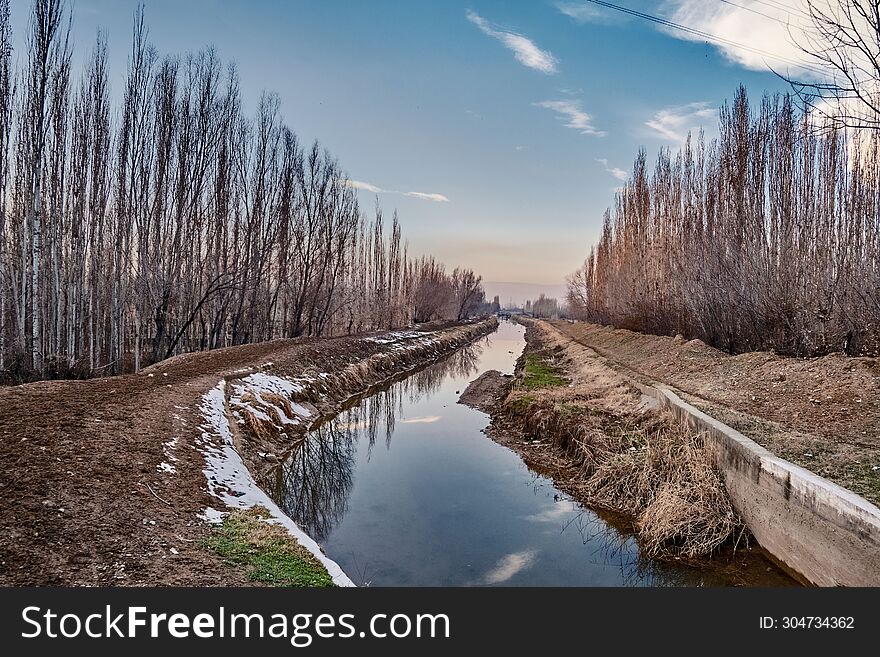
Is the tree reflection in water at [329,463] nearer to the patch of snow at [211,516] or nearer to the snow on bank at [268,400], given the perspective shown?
the snow on bank at [268,400]

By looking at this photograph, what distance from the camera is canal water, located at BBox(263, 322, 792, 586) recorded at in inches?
229

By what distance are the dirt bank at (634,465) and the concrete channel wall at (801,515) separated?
0.26 metres

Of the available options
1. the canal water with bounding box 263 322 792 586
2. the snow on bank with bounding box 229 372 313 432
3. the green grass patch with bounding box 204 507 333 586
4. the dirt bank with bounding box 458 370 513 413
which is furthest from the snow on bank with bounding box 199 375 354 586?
the dirt bank with bounding box 458 370 513 413

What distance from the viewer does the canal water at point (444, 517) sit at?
5820 mm

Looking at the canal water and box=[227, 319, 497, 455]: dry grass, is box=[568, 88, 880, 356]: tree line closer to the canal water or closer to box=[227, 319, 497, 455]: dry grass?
the canal water

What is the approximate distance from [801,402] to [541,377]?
30.6 feet

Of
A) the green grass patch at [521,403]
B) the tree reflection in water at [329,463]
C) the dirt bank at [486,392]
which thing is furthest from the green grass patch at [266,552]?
the dirt bank at [486,392]

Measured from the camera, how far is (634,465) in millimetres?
8188

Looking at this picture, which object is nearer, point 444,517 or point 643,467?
point 444,517

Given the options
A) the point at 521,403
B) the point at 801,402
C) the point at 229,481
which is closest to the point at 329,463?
the point at 229,481

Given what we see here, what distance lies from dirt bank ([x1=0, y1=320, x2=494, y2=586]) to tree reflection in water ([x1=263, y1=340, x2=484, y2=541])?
2.18 ft

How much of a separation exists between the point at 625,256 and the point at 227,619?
96.1 feet

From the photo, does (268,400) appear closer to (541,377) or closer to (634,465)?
(634,465)

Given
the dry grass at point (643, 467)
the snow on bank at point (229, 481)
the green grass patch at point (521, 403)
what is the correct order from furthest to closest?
the green grass patch at point (521, 403) < the dry grass at point (643, 467) < the snow on bank at point (229, 481)
